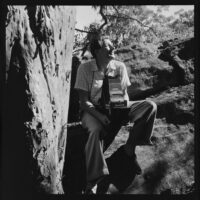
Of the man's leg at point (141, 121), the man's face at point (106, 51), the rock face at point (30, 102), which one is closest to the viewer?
the rock face at point (30, 102)

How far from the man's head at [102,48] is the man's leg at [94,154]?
0.71 metres

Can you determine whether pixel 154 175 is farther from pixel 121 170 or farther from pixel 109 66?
pixel 109 66

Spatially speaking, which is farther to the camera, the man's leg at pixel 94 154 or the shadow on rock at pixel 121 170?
the shadow on rock at pixel 121 170

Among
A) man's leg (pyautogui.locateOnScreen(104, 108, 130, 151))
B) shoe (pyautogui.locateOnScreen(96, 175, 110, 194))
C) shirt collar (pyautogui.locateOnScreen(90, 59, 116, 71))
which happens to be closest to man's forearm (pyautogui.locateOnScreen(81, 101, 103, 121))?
man's leg (pyautogui.locateOnScreen(104, 108, 130, 151))

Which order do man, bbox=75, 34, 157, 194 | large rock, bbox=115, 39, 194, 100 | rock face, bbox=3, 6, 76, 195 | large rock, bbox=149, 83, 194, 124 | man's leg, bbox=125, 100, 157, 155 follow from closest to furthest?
rock face, bbox=3, 6, 76, 195, man, bbox=75, 34, 157, 194, man's leg, bbox=125, 100, 157, 155, large rock, bbox=149, 83, 194, 124, large rock, bbox=115, 39, 194, 100

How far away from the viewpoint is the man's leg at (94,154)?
13.2ft

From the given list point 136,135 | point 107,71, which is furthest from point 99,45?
point 136,135

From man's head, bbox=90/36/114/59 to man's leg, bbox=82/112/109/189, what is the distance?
707 mm

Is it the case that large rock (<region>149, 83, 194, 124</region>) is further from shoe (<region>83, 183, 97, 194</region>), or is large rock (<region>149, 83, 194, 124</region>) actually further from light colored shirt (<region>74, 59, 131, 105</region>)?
shoe (<region>83, 183, 97, 194</region>)

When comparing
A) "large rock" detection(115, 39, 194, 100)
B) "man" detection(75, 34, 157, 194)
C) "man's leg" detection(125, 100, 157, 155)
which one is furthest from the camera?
"large rock" detection(115, 39, 194, 100)

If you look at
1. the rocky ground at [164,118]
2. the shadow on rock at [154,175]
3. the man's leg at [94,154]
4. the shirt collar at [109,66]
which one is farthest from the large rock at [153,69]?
the man's leg at [94,154]

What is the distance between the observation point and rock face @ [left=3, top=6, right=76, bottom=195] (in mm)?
3934

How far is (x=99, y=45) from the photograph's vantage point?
4348 mm

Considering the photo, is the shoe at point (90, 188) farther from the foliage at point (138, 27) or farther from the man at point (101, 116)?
the foliage at point (138, 27)
